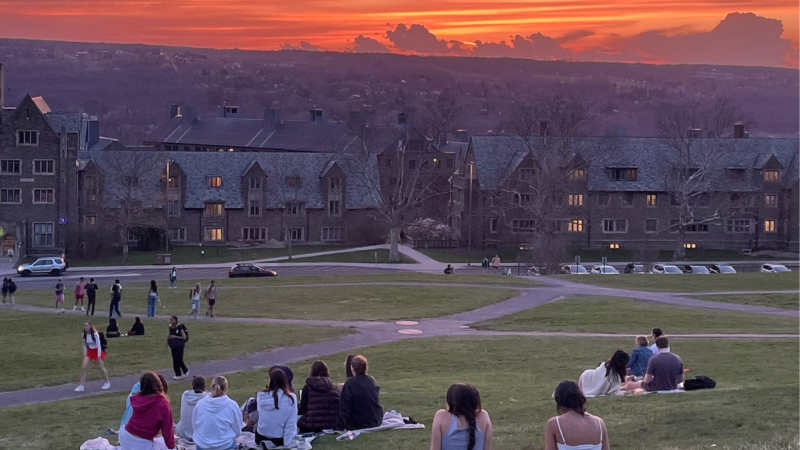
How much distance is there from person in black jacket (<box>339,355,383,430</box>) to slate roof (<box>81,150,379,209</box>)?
72.5 metres

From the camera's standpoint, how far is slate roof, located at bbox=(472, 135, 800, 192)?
93625 mm

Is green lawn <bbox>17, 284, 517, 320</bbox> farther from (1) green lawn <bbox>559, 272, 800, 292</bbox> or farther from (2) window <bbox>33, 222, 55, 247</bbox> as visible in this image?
(2) window <bbox>33, 222, 55, 247</bbox>

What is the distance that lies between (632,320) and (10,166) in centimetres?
6312

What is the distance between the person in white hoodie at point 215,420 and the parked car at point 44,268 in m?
60.4

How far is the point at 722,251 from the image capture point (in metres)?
91.9

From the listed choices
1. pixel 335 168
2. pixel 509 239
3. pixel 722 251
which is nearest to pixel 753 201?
pixel 722 251

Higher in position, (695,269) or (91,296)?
(91,296)

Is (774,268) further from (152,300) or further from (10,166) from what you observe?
(10,166)

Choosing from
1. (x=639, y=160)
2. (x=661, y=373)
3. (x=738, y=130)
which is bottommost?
(x=661, y=373)

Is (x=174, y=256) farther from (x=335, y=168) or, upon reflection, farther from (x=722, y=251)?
(x=722, y=251)

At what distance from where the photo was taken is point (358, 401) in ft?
58.2

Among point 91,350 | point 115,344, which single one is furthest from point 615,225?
point 91,350

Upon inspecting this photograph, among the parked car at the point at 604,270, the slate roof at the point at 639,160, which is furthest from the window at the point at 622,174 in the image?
the parked car at the point at 604,270

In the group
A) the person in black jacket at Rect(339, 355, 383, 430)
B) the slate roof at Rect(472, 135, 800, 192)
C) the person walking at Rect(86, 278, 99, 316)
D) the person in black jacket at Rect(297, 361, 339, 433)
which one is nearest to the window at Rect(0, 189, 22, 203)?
the slate roof at Rect(472, 135, 800, 192)
